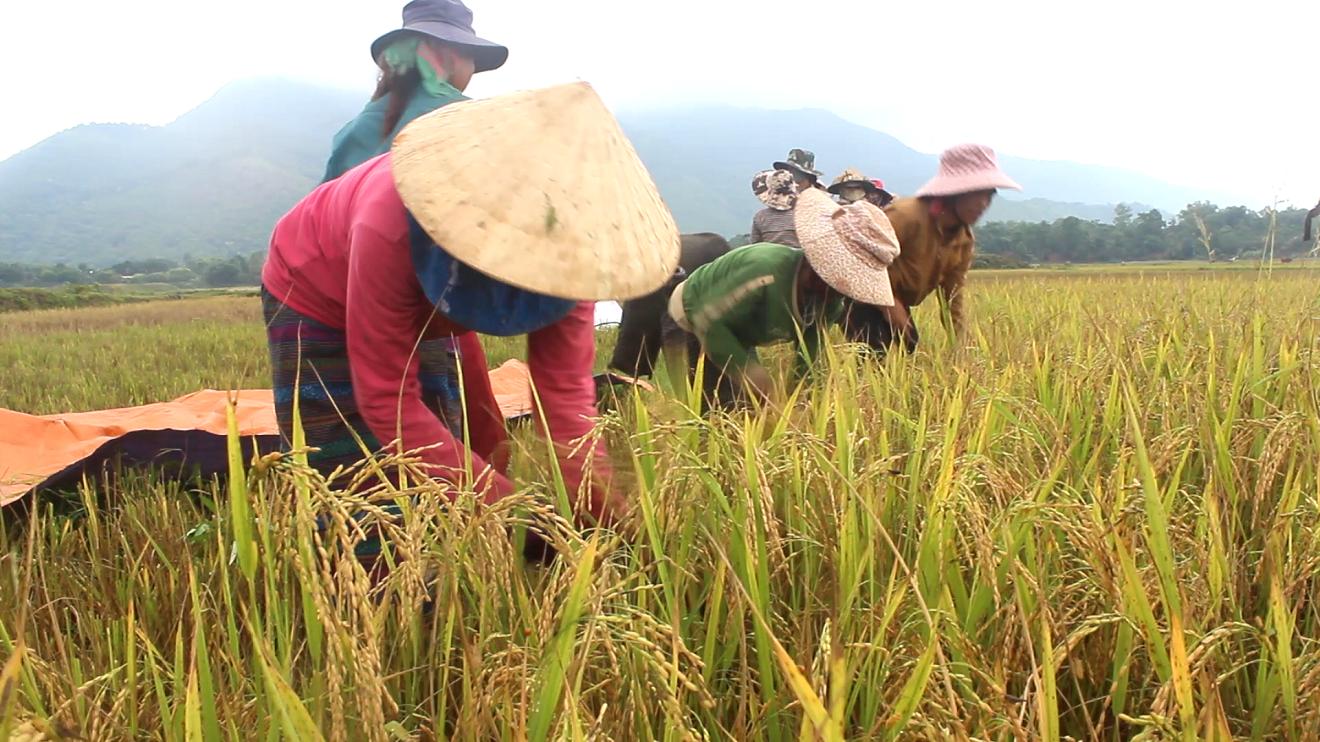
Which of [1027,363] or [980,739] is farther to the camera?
[1027,363]

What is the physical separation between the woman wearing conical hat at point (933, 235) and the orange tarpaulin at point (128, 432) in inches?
54.9

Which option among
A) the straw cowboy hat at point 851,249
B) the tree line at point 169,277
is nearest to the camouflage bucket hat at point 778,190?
the straw cowboy hat at point 851,249

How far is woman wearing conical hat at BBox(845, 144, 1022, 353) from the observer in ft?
9.89

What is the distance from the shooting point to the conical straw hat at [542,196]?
962mm

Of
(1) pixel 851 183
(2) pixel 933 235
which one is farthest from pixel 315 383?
(1) pixel 851 183

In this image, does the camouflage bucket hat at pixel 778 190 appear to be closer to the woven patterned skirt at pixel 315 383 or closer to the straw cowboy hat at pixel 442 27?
the straw cowboy hat at pixel 442 27

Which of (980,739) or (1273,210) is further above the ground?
(1273,210)

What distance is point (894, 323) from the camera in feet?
9.91

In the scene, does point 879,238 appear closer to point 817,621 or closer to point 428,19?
point 428,19

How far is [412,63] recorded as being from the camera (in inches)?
91.2

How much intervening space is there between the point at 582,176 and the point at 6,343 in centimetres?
763

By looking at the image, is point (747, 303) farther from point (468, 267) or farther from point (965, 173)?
point (468, 267)

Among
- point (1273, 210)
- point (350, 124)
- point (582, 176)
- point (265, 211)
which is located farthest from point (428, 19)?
point (265, 211)

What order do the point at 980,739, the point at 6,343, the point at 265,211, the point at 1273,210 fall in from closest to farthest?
the point at 980,739, the point at 1273,210, the point at 6,343, the point at 265,211
